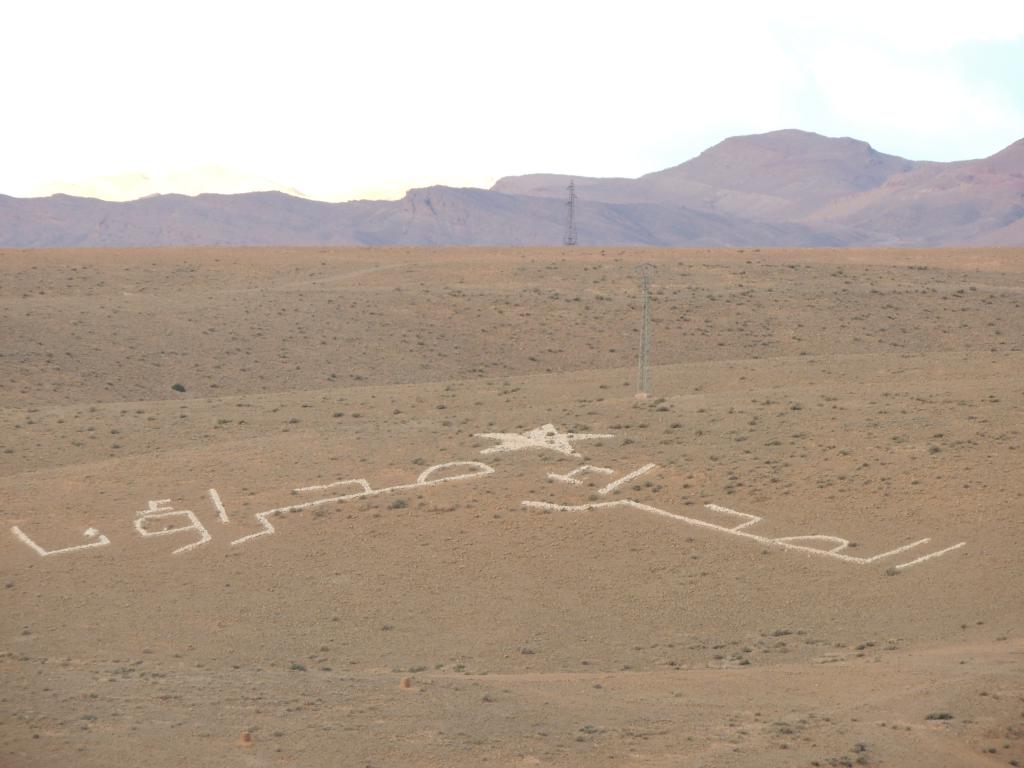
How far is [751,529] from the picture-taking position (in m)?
28.4

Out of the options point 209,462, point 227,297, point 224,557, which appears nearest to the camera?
point 224,557

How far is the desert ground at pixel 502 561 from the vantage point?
16.5 metres

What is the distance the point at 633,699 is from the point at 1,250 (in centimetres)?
6622

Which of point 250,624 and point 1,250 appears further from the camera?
point 1,250

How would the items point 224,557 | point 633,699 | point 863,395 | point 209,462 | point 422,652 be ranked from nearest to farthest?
point 633,699, point 422,652, point 224,557, point 209,462, point 863,395

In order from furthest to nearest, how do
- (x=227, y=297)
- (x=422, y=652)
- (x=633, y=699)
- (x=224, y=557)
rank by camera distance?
(x=227, y=297), (x=224, y=557), (x=422, y=652), (x=633, y=699)

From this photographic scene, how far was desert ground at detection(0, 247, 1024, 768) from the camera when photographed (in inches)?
649

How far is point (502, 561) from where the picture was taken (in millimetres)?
27344

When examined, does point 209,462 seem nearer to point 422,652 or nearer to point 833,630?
point 422,652

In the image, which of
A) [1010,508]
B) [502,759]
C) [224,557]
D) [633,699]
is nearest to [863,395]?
[1010,508]

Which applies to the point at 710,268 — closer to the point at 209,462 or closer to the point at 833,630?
the point at 209,462

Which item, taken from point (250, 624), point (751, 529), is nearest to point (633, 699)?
point (250, 624)

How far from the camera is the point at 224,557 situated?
91.3 feet

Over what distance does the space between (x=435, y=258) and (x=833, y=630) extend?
57.4 meters
